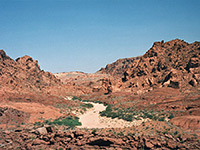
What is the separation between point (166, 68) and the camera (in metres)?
55.5

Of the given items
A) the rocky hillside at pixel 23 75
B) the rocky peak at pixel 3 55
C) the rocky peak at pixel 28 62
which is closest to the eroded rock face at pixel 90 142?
the rocky hillside at pixel 23 75

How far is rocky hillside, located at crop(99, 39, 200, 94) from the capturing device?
44969 mm

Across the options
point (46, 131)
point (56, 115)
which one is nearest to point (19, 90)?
point (56, 115)

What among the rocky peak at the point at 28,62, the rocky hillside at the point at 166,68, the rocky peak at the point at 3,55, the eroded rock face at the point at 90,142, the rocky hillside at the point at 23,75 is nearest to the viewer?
the eroded rock face at the point at 90,142

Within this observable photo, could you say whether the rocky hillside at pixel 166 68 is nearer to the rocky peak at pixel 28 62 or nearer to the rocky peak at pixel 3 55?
the rocky peak at pixel 28 62

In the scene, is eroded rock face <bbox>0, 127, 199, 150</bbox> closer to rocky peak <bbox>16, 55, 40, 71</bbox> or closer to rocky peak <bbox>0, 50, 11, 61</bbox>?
rocky peak <bbox>0, 50, 11, 61</bbox>

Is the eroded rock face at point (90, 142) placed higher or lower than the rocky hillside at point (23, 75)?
lower

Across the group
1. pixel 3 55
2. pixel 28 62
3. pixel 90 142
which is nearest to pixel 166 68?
pixel 28 62

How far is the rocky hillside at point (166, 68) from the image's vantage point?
148ft

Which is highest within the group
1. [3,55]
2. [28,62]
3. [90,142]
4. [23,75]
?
[3,55]

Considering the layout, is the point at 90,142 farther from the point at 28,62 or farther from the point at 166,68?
the point at 28,62

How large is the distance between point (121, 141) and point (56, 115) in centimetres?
1797

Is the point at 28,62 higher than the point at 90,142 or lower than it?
higher

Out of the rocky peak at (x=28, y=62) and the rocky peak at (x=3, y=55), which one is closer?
the rocky peak at (x=3, y=55)
